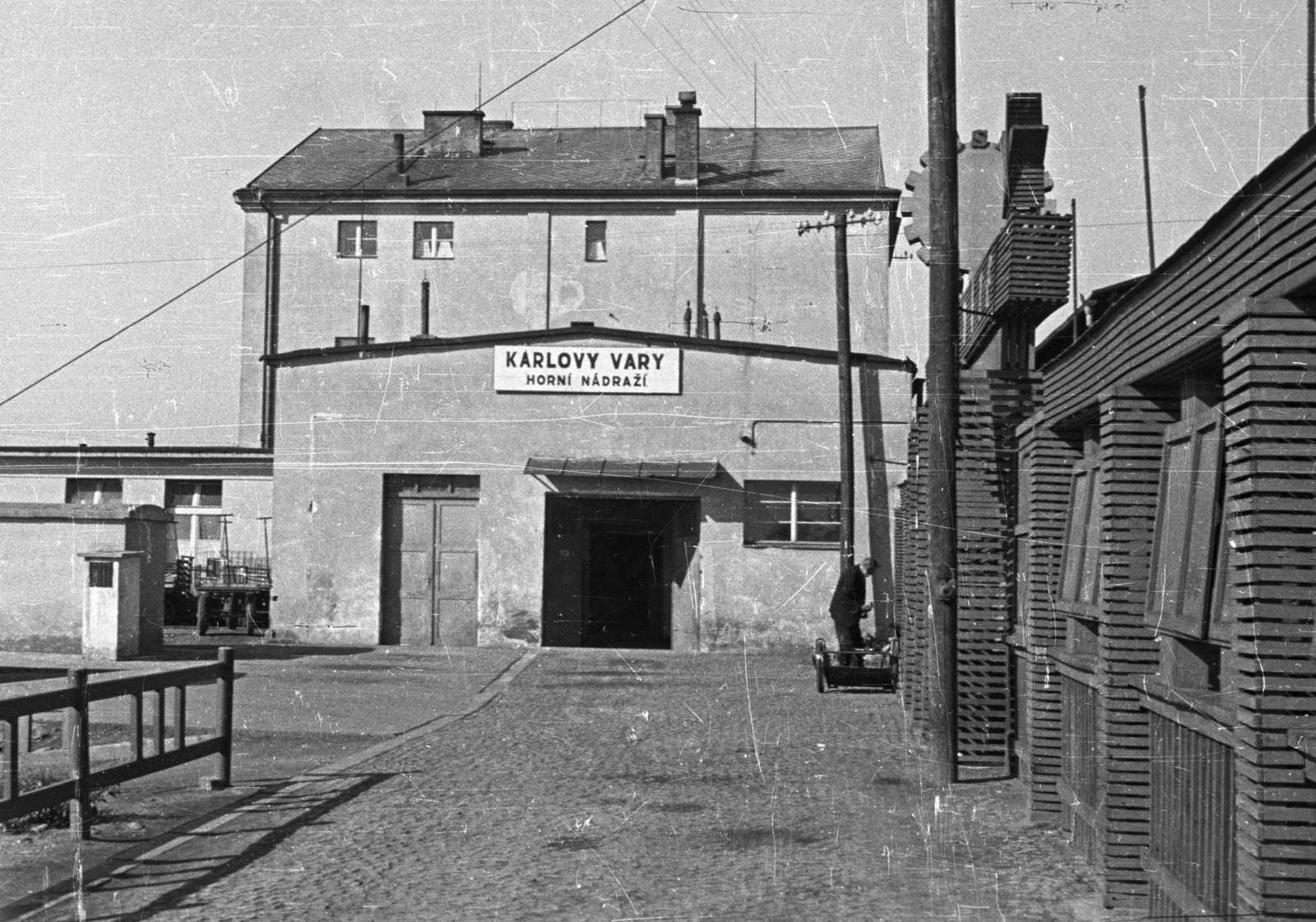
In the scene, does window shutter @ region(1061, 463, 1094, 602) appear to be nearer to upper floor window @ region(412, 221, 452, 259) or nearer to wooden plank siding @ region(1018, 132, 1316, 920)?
wooden plank siding @ region(1018, 132, 1316, 920)

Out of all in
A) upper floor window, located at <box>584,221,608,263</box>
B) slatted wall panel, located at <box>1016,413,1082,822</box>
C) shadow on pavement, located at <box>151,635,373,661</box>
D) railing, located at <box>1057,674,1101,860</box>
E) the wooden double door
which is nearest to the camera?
railing, located at <box>1057,674,1101,860</box>

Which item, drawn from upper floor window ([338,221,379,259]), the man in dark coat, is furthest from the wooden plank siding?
upper floor window ([338,221,379,259])

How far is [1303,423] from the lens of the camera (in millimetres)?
4883

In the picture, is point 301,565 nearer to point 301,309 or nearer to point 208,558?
point 208,558

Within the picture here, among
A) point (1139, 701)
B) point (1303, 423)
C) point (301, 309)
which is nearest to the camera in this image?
point (1303, 423)

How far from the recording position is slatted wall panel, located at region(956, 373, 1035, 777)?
1245 cm

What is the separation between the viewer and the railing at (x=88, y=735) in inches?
314

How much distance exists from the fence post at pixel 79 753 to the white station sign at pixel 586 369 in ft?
66.9

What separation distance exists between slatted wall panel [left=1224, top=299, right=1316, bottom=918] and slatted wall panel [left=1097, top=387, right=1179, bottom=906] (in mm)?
2241

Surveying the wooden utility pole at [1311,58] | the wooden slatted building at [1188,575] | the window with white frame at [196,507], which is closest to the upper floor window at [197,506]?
the window with white frame at [196,507]

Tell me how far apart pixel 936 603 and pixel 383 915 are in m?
6.00

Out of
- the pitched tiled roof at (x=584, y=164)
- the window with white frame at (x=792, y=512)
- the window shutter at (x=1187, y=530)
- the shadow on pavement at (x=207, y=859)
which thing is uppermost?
the pitched tiled roof at (x=584, y=164)

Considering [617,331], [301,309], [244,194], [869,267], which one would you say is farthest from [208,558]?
[869,267]

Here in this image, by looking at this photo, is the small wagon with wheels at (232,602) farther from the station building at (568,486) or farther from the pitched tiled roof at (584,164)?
the pitched tiled roof at (584,164)
